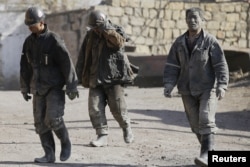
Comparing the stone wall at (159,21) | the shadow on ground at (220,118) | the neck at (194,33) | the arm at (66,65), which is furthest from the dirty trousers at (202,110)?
the stone wall at (159,21)

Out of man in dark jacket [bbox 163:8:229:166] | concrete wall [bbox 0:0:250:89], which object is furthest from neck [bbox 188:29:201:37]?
concrete wall [bbox 0:0:250:89]

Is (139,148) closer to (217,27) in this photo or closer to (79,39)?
(79,39)

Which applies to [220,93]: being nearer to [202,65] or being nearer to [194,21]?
Result: [202,65]

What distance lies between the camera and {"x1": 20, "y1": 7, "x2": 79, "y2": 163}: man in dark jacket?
24.0 ft

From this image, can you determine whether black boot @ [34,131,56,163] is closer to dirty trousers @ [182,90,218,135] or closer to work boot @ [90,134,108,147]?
work boot @ [90,134,108,147]

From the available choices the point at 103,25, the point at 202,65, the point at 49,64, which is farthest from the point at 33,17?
the point at 202,65

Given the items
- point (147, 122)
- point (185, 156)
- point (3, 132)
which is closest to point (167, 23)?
point (147, 122)

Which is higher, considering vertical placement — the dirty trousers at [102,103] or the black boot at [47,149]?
the dirty trousers at [102,103]

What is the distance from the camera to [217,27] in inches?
865

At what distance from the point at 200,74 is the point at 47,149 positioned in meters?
1.80

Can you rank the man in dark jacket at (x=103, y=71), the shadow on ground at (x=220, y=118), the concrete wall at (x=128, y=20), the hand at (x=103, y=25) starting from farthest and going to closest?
the concrete wall at (x=128, y=20) → the shadow on ground at (x=220, y=118) → the man in dark jacket at (x=103, y=71) → the hand at (x=103, y=25)

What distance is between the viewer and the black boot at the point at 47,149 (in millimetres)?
7445

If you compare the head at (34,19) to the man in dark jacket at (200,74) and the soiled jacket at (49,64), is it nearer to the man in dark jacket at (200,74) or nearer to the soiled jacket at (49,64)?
the soiled jacket at (49,64)

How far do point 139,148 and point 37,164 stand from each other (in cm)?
167
